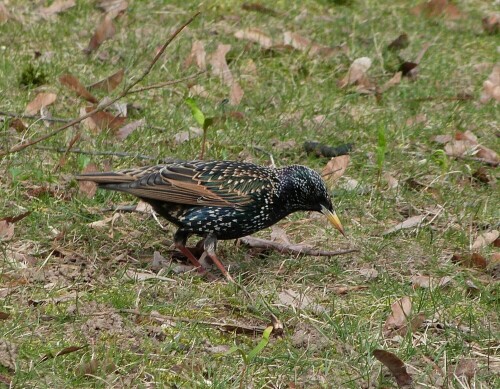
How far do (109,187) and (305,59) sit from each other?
3067 millimetres

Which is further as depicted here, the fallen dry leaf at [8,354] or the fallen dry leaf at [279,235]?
the fallen dry leaf at [279,235]

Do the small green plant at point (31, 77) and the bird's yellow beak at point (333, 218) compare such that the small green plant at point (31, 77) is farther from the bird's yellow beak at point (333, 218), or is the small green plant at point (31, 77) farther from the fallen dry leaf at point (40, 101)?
the bird's yellow beak at point (333, 218)

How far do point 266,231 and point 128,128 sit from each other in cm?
129

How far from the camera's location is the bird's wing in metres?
5.50

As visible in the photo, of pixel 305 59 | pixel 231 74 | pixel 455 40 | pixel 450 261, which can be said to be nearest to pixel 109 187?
pixel 450 261

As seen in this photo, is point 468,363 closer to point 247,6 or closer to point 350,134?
point 350,134

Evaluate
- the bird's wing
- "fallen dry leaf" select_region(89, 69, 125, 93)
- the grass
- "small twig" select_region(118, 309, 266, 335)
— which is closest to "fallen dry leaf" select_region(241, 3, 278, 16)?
the grass

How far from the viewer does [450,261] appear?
568 centimetres

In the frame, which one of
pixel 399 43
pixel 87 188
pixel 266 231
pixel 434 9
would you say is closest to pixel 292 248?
pixel 266 231

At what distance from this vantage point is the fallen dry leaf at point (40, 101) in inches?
268

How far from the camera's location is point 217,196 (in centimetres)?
557

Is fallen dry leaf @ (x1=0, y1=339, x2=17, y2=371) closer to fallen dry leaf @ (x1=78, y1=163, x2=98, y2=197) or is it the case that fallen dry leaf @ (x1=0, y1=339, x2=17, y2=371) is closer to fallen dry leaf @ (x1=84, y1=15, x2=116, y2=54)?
fallen dry leaf @ (x1=78, y1=163, x2=98, y2=197)

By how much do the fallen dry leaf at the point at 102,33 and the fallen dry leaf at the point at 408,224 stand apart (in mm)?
2991

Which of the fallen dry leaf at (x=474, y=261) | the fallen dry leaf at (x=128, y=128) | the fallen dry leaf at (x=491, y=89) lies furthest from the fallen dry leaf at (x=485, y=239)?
the fallen dry leaf at (x=128, y=128)
